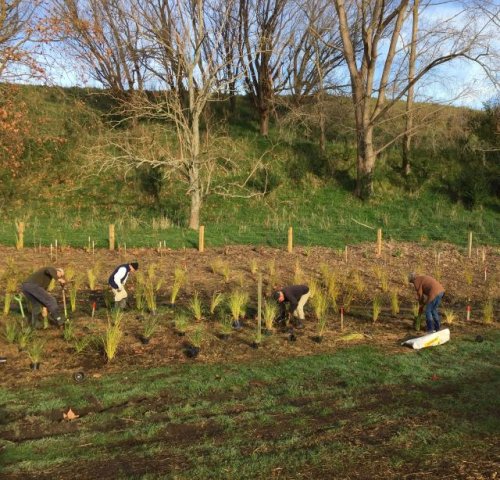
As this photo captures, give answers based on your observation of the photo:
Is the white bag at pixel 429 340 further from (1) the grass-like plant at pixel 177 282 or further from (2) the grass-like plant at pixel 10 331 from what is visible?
(2) the grass-like plant at pixel 10 331

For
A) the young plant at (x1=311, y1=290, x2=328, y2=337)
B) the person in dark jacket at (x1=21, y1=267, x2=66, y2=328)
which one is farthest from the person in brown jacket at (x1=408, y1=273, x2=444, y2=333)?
the person in dark jacket at (x1=21, y1=267, x2=66, y2=328)

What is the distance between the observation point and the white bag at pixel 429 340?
7.45 metres

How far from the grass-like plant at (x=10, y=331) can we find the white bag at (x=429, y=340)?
18.3 feet

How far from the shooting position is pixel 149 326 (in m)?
7.87

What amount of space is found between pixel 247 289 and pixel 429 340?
4546mm

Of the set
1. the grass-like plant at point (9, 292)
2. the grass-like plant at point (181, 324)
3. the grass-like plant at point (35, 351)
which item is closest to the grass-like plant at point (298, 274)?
the grass-like plant at point (181, 324)

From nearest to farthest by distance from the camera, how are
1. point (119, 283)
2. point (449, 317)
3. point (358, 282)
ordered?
point (449, 317) → point (119, 283) → point (358, 282)

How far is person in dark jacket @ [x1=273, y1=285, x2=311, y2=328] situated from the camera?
27.7 feet

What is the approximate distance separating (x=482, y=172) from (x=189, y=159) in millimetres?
15487

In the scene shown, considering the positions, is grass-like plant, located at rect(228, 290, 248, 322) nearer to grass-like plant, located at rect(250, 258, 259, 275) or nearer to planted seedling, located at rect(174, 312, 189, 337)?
planted seedling, located at rect(174, 312, 189, 337)

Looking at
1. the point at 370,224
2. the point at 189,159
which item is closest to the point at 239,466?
the point at 189,159

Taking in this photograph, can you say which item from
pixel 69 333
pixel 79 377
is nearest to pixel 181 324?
pixel 69 333

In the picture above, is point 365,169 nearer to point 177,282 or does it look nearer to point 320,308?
point 177,282

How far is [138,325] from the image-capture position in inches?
326
